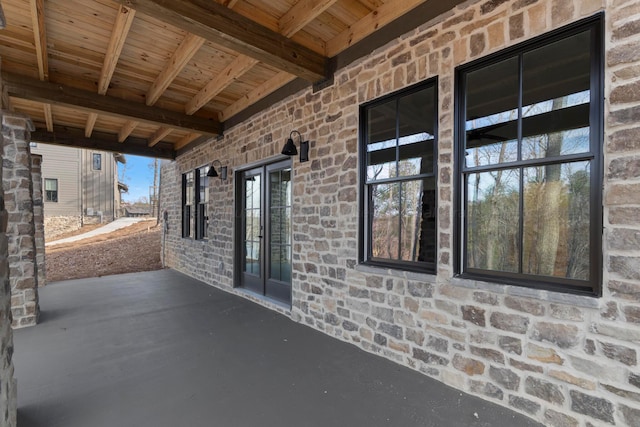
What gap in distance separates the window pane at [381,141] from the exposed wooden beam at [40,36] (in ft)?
10.2

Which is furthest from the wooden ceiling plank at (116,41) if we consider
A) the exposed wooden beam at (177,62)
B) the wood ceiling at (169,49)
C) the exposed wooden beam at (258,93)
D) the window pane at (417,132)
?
the window pane at (417,132)

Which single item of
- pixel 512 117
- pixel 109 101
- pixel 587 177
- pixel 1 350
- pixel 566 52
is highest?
pixel 109 101

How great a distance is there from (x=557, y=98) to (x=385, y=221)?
62.2 inches

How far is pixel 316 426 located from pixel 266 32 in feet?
10.8

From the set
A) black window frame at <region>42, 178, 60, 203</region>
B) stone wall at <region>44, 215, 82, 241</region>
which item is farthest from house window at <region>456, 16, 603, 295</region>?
black window frame at <region>42, 178, 60, 203</region>

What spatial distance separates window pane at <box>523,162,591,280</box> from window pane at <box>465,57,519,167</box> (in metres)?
0.25

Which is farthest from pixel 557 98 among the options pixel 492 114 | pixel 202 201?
pixel 202 201

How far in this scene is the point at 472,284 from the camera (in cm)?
218

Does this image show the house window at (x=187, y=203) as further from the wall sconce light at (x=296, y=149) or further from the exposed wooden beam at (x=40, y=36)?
the wall sconce light at (x=296, y=149)

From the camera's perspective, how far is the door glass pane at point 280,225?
423cm

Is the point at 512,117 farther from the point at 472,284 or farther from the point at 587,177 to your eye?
the point at 472,284

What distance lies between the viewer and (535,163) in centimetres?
199

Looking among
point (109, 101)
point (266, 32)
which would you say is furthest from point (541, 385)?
point (109, 101)

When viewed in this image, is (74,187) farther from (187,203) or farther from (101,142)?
(187,203)
